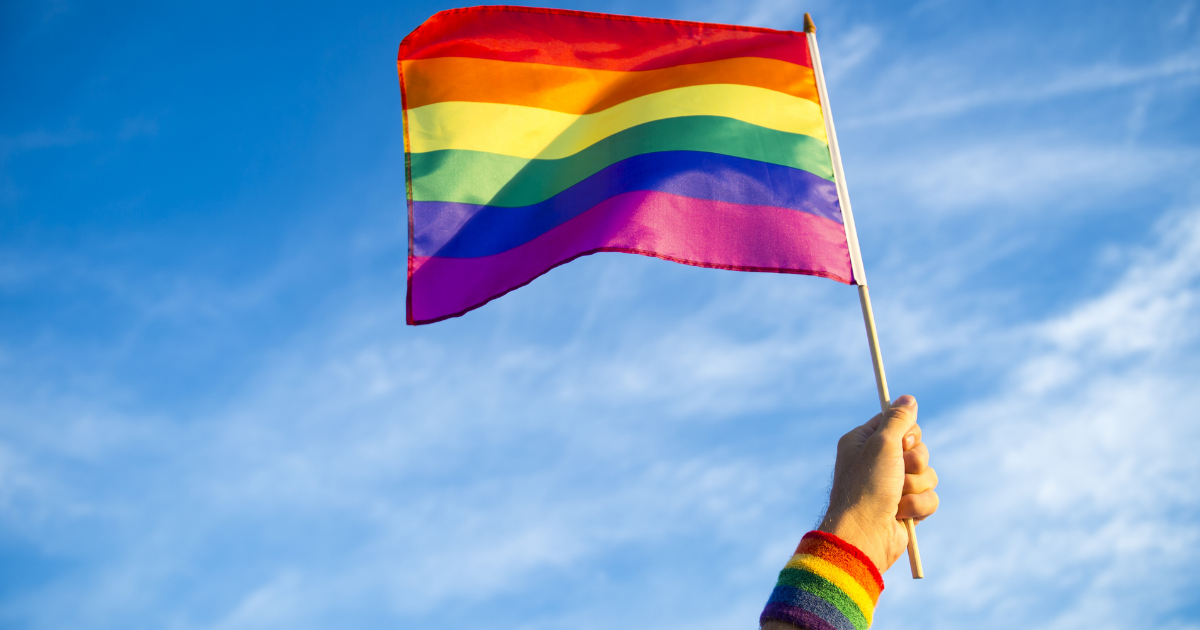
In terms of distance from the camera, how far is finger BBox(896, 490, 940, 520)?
470 centimetres

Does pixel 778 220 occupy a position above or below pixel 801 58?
below

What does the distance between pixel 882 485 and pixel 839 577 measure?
886 millimetres

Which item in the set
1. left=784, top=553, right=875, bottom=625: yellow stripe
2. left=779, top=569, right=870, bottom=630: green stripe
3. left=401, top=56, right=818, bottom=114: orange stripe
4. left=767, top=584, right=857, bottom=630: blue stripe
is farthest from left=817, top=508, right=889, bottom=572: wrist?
left=401, top=56, right=818, bottom=114: orange stripe

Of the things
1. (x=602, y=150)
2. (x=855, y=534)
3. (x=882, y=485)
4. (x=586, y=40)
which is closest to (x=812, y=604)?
(x=855, y=534)

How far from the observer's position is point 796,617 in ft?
11.7

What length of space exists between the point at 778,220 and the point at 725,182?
2.05ft

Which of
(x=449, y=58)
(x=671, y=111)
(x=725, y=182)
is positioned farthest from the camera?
(x=449, y=58)

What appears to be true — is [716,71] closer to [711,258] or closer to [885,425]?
[711,258]

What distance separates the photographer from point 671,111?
24.9ft

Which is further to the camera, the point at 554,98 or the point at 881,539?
the point at 554,98

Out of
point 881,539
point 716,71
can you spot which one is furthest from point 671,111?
point 881,539

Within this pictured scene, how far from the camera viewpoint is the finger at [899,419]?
4734 millimetres

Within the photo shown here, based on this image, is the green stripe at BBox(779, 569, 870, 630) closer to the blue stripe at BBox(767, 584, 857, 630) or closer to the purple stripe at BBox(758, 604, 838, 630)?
the blue stripe at BBox(767, 584, 857, 630)

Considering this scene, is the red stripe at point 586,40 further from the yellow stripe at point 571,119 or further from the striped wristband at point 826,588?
the striped wristband at point 826,588
